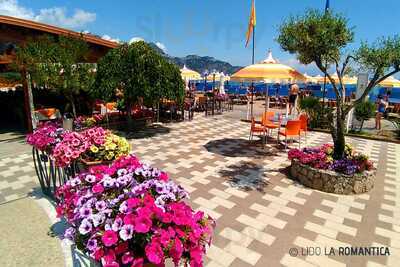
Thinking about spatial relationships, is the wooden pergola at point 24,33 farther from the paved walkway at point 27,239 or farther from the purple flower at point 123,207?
the purple flower at point 123,207

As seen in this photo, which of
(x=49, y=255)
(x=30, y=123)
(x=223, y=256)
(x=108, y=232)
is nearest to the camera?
(x=108, y=232)

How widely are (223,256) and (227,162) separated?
144 inches

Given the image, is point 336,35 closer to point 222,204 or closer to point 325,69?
point 325,69

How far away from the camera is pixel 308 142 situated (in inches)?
348

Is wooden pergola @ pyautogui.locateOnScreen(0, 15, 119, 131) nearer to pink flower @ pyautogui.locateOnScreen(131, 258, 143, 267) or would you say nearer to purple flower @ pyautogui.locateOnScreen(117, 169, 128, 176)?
purple flower @ pyautogui.locateOnScreen(117, 169, 128, 176)

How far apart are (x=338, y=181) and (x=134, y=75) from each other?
669 cm

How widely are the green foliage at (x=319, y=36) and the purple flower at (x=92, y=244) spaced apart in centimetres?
521

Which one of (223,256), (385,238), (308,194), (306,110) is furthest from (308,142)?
(223,256)

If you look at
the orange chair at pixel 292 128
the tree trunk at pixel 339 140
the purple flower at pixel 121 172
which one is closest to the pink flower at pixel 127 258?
the purple flower at pixel 121 172

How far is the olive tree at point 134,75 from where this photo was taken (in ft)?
28.3

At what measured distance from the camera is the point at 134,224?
1.60m

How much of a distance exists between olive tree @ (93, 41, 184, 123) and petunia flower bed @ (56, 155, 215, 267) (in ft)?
22.7

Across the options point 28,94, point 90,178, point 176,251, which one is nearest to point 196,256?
point 176,251

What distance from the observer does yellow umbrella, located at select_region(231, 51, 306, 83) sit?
23.1 ft
